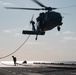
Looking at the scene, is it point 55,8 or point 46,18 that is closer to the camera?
point 46,18

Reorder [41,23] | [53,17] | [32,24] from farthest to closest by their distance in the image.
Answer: [32,24]
[41,23]
[53,17]

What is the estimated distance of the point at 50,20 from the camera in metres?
53.6

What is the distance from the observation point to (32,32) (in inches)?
2329

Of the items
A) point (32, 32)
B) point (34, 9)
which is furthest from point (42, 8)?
point (32, 32)

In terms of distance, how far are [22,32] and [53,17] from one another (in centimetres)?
927

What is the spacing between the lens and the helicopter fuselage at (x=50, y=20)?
53.2m

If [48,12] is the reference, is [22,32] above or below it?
below

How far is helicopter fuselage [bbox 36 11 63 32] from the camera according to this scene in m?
53.2

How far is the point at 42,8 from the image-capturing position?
61.2 m

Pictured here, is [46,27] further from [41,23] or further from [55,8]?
[55,8]

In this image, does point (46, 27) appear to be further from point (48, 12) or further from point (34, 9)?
point (34, 9)

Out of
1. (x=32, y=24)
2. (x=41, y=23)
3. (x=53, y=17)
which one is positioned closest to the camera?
(x=53, y=17)

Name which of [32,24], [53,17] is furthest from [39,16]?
[32,24]

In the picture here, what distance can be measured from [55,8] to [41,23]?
217 inches
